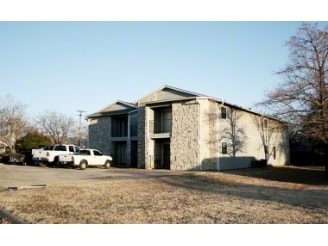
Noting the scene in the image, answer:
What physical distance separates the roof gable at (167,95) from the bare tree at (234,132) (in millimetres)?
3766

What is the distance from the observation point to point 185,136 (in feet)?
84.2

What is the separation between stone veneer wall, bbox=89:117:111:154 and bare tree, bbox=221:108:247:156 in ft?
37.4

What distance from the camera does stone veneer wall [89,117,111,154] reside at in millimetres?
33656

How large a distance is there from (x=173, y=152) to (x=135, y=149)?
258 inches

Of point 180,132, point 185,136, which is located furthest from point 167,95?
point 185,136

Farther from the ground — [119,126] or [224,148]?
Answer: [119,126]

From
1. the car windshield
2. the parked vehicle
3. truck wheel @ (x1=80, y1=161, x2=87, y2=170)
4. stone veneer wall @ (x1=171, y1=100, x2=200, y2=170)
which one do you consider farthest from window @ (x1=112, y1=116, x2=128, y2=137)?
the parked vehicle

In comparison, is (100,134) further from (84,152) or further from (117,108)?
(84,152)

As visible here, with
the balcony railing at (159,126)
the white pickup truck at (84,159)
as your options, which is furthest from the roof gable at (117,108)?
the white pickup truck at (84,159)

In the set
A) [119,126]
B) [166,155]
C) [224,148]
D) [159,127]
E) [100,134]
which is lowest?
[166,155]

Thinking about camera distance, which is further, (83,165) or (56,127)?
(56,127)

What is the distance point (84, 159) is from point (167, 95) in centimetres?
770

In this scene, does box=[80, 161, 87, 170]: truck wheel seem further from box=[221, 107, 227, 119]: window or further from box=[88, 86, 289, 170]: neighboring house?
box=[221, 107, 227, 119]: window

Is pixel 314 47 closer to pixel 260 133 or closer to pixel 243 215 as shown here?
pixel 260 133
